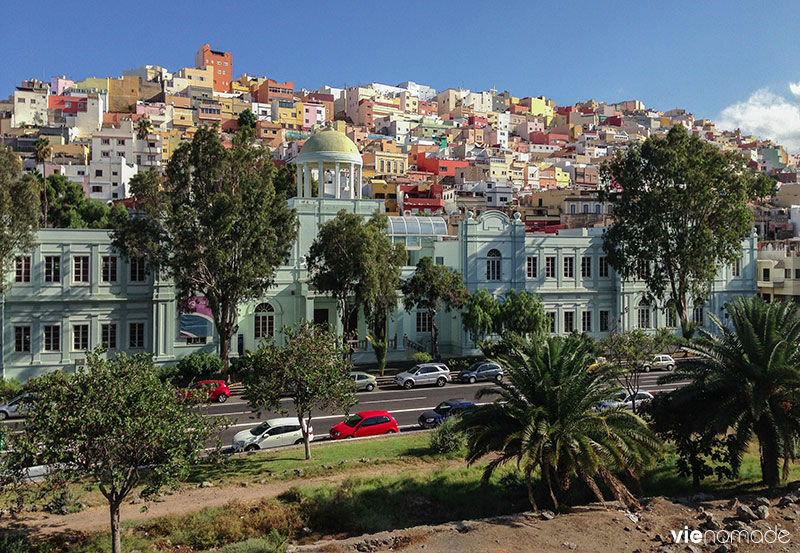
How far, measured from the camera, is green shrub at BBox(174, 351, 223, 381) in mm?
37719

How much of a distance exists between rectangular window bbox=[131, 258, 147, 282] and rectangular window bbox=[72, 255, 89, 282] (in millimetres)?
2399

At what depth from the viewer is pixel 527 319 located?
41438 mm

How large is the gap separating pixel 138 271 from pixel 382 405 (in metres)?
16.7

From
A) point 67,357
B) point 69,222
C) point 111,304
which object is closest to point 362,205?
point 111,304

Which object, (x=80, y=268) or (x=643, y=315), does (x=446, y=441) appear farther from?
(x=643, y=315)

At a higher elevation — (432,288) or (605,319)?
(432,288)

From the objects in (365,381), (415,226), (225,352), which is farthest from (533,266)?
(225,352)

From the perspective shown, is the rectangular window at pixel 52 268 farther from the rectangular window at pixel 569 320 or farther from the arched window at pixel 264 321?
the rectangular window at pixel 569 320

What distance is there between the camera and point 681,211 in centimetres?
4538

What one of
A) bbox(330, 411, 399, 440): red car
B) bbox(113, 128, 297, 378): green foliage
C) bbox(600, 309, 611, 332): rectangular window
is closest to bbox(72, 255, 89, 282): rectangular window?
bbox(113, 128, 297, 378): green foliage

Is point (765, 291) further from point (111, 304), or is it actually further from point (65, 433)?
point (65, 433)

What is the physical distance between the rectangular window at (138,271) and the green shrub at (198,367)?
559cm

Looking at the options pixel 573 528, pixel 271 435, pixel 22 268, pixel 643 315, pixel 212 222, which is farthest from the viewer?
pixel 643 315

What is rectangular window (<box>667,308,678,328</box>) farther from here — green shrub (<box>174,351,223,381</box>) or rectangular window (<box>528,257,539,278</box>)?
green shrub (<box>174,351,223,381</box>)
